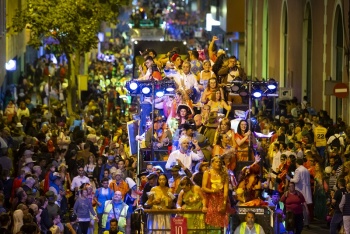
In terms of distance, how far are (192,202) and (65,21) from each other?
2556 cm

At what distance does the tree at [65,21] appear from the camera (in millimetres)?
46062

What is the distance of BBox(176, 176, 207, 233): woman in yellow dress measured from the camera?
21.1m

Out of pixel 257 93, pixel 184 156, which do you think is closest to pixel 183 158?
pixel 184 156

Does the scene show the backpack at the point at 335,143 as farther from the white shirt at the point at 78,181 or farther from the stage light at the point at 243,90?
the white shirt at the point at 78,181

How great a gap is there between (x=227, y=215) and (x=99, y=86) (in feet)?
121

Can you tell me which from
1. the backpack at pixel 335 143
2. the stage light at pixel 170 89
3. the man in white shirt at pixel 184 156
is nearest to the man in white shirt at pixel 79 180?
the stage light at pixel 170 89

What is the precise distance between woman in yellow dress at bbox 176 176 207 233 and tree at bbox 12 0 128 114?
2528cm

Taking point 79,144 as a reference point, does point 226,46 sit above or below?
above

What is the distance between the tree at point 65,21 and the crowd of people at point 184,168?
10.8m

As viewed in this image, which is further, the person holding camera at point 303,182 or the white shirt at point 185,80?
the white shirt at point 185,80

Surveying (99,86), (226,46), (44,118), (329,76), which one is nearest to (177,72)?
(44,118)

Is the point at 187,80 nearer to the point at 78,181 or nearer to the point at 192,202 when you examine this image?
the point at 78,181

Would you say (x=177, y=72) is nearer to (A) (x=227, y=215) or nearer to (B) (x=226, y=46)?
(A) (x=227, y=215)

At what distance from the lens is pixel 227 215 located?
21094mm
